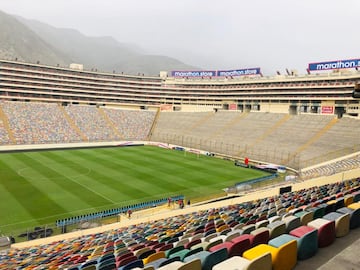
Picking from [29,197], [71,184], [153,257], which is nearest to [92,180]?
[71,184]

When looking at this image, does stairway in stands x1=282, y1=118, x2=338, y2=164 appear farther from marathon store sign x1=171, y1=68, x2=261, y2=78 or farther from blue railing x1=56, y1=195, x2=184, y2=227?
marathon store sign x1=171, y1=68, x2=261, y2=78

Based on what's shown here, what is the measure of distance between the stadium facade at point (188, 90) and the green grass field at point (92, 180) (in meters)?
35.1

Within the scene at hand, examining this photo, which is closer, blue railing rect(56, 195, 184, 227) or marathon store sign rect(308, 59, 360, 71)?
blue railing rect(56, 195, 184, 227)

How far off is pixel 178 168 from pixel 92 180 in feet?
53.4

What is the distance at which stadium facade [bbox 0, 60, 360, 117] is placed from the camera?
77312mm

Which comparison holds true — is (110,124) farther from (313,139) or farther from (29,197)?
(29,197)

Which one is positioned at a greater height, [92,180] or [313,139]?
[313,139]

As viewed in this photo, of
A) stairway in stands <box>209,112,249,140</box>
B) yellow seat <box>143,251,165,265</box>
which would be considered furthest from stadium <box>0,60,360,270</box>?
stairway in stands <box>209,112,249,140</box>

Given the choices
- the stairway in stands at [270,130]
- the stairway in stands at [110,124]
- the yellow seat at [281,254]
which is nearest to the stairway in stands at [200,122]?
the stairway in stands at [110,124]

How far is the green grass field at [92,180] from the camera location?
33.4 meters

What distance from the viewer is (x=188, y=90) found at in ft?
389

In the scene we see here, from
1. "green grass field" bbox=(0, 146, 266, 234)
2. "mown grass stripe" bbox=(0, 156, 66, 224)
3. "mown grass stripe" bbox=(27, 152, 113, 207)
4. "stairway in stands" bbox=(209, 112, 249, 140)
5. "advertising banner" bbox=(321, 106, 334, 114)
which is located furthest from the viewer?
"stairway in stands" bbox=(209, 112, 249, 140)

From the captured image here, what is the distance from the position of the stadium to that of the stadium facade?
0.42 meters

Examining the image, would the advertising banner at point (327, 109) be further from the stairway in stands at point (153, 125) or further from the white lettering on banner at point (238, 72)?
the stairway in stands at point (153, 125)
